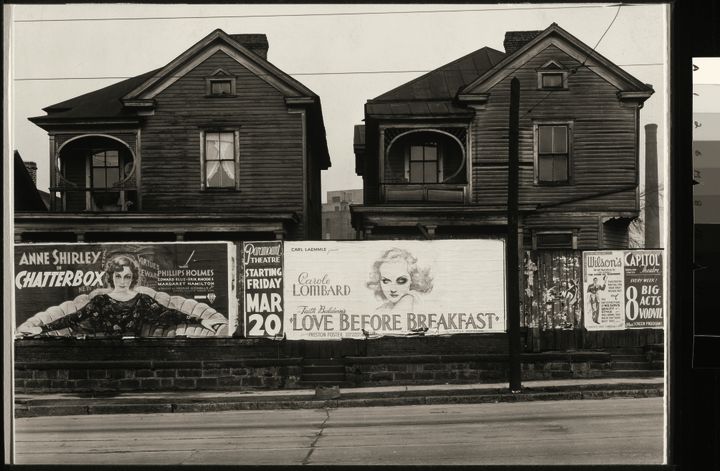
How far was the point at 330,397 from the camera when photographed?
1335 centimetres

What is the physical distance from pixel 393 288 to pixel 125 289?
4.19 m

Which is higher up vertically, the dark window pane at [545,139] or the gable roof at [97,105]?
the gable roof at [97,105]

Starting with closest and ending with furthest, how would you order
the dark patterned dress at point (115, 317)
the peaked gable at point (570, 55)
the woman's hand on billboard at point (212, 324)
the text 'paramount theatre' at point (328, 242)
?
the peaked gable at point (570, 55) → the text 'paramount theatre' at point (328, 242) → the dark patterned dress at point (115, 317) → the woman's hand on billboard at point (212, 324)

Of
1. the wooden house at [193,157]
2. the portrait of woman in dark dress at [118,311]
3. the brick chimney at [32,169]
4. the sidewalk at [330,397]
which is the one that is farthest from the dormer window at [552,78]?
the brick chimney at [32,169]

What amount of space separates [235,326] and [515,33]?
250 inches

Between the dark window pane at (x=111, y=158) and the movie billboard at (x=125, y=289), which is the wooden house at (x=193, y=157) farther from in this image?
the movie billboard at (x=125, y=289)

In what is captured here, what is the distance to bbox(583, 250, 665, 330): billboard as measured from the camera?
41.3ft

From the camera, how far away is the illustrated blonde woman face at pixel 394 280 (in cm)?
1307

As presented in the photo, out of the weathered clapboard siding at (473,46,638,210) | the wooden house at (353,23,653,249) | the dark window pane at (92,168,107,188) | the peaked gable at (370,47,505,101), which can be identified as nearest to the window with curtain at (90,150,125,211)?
A: the dark window pane at (92,168,107,188)

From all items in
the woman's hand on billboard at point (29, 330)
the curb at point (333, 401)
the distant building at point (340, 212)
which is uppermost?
the distant building at point (340, 212)

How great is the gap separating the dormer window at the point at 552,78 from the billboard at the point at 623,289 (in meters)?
2.66

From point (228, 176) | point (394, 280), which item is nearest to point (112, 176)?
point (228, 176)

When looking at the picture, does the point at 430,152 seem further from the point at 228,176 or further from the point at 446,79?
the point at 228,176

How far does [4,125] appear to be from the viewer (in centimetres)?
1136
